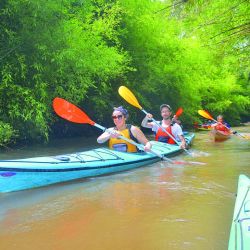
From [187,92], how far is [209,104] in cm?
689

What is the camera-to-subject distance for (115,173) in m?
6.40

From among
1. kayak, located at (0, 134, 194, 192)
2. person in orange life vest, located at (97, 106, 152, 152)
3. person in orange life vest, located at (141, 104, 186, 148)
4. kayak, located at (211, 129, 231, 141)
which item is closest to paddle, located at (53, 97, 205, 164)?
person in orange life vest, located at (97, 106, 152, 152)

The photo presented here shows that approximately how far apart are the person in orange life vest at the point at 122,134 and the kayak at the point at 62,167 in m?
0.16

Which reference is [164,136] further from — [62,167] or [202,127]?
[202,127]

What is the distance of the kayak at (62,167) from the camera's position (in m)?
4.79

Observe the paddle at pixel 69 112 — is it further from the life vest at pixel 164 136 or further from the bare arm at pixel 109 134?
the life vest at pixel 164 136

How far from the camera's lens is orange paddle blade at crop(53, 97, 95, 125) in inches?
264

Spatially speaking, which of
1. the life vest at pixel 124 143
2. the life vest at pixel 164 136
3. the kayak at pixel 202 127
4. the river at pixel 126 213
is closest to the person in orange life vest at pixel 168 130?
the life vest at pixel 164 136

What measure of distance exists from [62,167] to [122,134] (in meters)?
1.52

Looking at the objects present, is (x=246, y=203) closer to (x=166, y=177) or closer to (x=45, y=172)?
(x=45, y=172)

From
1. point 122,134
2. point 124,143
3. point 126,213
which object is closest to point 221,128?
point 124,143

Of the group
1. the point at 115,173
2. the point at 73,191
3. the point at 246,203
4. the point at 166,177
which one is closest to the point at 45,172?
the point at 73,191

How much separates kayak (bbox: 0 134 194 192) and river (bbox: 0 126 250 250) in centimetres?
11

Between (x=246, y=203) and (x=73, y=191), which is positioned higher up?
(x=246, y=203)
